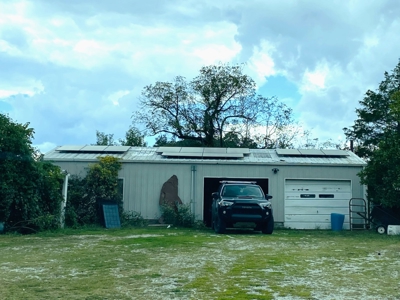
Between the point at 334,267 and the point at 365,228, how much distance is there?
1185 centimetres

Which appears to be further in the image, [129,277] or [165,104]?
[165,104]

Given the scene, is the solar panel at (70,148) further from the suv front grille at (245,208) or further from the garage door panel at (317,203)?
the garage door panel at (317,203)

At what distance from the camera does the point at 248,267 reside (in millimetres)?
9188

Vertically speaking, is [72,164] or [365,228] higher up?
[72,164]

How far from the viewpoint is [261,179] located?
21.5m

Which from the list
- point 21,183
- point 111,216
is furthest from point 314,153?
point 21,183

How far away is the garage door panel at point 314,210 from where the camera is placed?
2070 cm

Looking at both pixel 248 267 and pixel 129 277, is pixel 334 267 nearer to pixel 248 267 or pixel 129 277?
pixel 248 267

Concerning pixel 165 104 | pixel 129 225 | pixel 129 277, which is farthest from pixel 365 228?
pixel 165 104

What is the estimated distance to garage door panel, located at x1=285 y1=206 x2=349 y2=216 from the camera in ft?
67.9

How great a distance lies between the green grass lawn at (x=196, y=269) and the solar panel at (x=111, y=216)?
208 inches

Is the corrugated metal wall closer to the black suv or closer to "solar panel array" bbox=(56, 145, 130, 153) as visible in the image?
"solar panel array" bbox=(56, 145, 130, 153)

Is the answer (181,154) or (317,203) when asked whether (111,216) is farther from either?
(317,203)

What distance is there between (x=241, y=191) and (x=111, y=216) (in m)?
5.36
